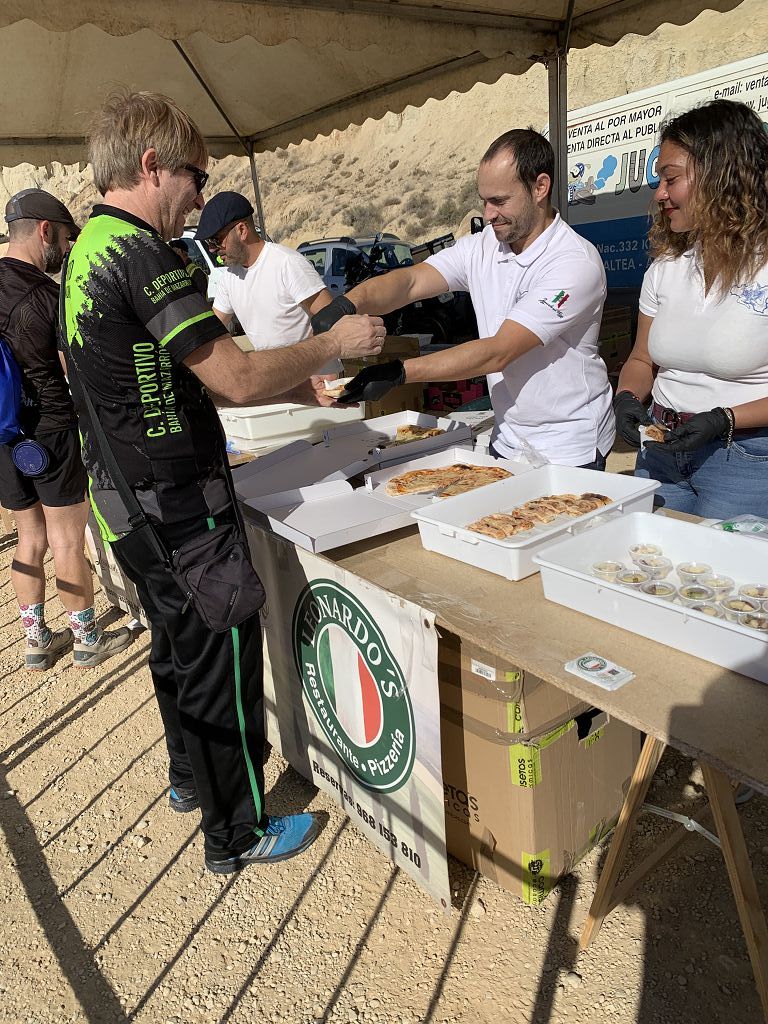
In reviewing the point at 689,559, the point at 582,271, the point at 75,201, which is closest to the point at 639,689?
the point at 689,559

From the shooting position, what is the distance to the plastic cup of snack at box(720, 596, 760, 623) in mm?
1341

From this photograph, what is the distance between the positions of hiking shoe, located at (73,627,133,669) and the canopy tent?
8.27 feet

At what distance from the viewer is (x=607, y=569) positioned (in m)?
1.56

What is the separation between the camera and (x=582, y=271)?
221 centimetres

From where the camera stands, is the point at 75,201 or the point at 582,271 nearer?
the point at 582,271

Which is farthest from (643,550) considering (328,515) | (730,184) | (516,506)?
(730,184)

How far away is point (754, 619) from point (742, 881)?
2.23 ft

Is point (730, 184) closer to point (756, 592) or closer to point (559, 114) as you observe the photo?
point (756, 592)

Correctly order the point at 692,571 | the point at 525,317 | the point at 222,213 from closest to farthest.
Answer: the point at 692,571 < the point at 525,317 < the point at 222,213

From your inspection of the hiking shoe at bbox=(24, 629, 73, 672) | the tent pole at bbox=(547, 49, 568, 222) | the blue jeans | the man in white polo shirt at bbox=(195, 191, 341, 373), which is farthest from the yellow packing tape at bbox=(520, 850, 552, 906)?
the tent pole at bbox=(547, 49, 568, 222)

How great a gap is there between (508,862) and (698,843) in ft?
2.26

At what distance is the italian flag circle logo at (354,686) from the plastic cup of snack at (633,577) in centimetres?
66

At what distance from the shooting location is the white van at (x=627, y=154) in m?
7.28

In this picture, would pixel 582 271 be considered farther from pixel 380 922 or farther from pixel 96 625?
pixel 96 625
